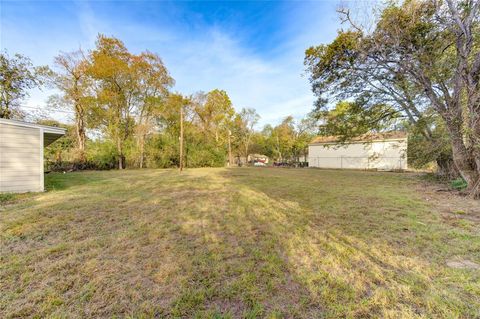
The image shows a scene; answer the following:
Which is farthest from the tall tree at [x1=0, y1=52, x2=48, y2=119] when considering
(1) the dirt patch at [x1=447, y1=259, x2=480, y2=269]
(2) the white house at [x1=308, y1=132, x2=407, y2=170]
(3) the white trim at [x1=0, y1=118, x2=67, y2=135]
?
(2) the white house at [x1=308, y1=132, x2=407, y2=170]

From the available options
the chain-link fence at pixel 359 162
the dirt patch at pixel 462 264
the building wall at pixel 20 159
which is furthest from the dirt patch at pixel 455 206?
the building wall at pixel 20 159

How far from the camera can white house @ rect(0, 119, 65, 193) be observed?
5.54 m

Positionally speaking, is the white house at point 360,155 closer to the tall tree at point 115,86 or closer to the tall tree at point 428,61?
the tall tree at point 428,61

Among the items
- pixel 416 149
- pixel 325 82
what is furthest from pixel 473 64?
pixel 325 82

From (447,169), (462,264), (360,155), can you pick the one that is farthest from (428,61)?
(360,155)

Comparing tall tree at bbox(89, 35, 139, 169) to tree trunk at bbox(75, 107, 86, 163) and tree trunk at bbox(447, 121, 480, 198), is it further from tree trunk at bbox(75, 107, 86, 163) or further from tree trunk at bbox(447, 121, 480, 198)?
tree trunk at bbox(447, 121, 480, 198)

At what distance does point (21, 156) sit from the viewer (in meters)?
A: 5.84

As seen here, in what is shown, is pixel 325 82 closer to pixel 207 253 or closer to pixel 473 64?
pixel 473 64

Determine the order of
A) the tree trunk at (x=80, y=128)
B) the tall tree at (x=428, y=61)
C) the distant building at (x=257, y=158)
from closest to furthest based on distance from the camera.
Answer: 1. the tall tree at (x=428, y=61)
2. the tree trunk at (x=80, y=128)
3. the distant building at (x=257, y=158)

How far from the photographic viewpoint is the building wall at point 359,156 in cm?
1710

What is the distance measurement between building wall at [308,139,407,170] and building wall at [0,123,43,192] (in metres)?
15.2

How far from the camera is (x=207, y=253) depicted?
2.38 m

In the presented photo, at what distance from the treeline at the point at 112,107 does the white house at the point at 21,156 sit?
10527 millimetres

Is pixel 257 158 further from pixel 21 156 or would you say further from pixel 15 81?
pixel 21 156
